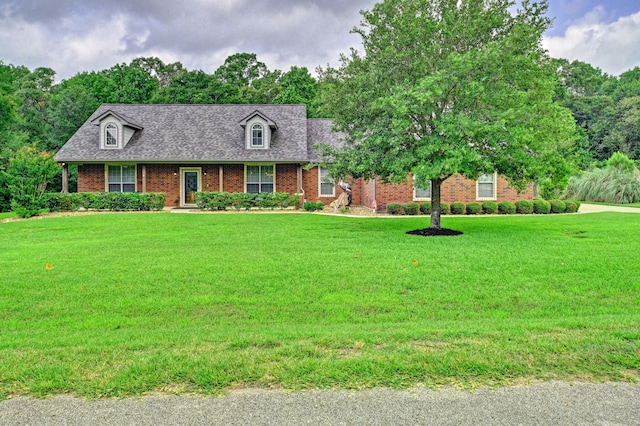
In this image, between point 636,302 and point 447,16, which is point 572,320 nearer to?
point 636,302

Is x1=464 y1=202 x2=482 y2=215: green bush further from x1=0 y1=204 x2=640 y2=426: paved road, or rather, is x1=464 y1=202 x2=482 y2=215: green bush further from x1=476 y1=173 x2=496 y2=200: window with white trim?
x1=0 y1=204 x2=640 y2=426: paved road

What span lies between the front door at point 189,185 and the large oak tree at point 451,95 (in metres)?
13.4

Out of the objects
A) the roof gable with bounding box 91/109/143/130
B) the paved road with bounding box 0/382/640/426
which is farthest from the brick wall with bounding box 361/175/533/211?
the paved road with bounding box 0/382/640/426

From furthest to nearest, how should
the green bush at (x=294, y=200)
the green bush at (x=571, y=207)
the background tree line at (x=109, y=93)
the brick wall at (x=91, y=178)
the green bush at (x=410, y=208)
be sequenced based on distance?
the background tree line at (x=109, y=93)
the brick wall at (x=91, y=178)
the green bush at (x=294, y=200)
the green bush at (x=571, y=207)
the green bush at (x=410, y=208)

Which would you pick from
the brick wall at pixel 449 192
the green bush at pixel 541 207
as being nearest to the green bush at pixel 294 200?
the brick wall at pixel 449 192

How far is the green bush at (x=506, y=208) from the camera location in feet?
64.4

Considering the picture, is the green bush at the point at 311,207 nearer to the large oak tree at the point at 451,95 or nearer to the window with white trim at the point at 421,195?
the window with white trim at the point at 421,195

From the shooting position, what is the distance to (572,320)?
4.77 metres

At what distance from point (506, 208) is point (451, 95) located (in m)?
9.95

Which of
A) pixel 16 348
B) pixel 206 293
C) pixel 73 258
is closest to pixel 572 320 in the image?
pixel 206 293

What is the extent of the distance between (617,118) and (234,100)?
130 ft

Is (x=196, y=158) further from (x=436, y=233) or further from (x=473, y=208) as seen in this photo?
(x=436, y=233)

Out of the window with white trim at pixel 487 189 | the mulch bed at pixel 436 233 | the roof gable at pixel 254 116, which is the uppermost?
the roof gable at pixel 254 116

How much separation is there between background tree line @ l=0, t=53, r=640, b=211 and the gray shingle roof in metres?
5.11
